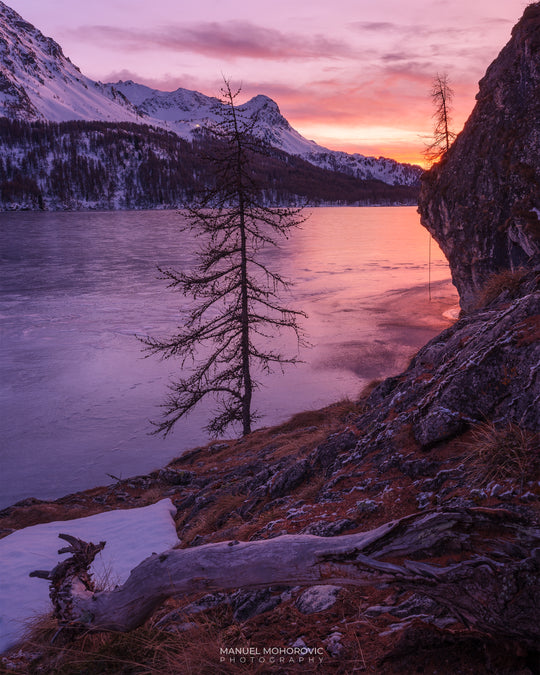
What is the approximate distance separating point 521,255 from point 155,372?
15167mm

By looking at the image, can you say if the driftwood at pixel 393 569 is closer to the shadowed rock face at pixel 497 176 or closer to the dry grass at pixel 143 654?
the dry grass at pixel 143 654

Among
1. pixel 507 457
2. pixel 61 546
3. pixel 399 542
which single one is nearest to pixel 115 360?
pixel 61 546

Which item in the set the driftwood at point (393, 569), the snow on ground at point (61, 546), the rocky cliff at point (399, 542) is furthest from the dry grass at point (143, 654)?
the snow on ground at point (61, 546)

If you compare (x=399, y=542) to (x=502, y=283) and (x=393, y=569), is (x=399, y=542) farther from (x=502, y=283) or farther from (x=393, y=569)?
(x=502, y=283)

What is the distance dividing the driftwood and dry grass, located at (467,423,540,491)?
81cm

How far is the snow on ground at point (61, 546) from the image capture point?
5574 mm

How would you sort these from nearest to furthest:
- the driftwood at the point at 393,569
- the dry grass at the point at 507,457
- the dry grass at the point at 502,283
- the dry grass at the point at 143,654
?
the driftwood at the point at 393,569
the dry grass at the point at 143,654
the dry grass at the point at 507,457
the dry grass at the point at 502,283

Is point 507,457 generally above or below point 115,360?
above

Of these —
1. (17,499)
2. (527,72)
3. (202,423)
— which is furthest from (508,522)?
(527,72)

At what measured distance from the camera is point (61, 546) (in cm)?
786

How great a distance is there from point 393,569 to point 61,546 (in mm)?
7003

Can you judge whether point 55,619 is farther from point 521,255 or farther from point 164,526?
point 521,255

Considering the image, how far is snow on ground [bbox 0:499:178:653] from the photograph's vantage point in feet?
18.3

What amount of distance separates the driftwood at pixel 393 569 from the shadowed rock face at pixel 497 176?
13501 mm
